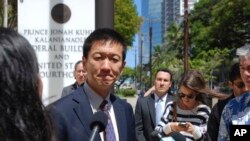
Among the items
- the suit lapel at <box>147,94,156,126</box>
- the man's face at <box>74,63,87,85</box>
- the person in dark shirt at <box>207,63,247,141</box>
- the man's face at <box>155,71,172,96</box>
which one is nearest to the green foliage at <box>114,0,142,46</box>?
the man's face at <box>155,71,172,96</box>

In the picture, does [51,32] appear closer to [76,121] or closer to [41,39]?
[41,39]

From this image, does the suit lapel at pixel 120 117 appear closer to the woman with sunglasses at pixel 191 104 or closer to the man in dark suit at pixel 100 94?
the man in dark suit at pixel 100 94

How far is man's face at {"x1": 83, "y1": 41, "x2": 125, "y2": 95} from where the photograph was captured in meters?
2.98

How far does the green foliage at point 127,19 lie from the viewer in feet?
130

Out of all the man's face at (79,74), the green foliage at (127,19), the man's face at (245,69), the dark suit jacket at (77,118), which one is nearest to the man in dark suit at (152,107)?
the man's face at (79,74)

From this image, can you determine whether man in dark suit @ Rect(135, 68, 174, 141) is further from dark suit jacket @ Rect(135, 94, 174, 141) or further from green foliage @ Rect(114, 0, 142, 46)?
green foliage @ Rect(114, 0, 142, 46)

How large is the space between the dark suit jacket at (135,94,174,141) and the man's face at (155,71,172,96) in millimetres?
109

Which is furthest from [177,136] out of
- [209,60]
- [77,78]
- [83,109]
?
[209,60]

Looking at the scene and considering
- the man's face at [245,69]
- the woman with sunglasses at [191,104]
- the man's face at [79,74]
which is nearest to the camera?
the man's face at [245,69]

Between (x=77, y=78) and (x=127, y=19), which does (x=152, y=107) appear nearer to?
(x=77, y=78)

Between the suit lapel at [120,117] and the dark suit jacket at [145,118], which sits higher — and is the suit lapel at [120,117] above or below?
above

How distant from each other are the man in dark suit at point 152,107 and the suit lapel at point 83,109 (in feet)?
11.0

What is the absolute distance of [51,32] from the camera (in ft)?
18.3

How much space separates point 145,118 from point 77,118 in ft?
12.0
